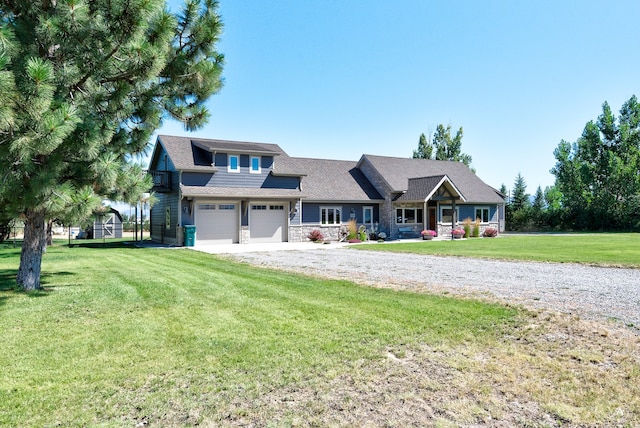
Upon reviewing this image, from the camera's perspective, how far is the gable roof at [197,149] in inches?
843

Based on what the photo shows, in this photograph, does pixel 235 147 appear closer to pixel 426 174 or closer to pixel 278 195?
pixel 278 195

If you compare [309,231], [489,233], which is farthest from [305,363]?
[489,233]

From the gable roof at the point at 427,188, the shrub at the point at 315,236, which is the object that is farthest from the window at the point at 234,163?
the gable roof at the point at 427,188

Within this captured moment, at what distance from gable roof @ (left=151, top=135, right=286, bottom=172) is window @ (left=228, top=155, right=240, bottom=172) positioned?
1.48 feet

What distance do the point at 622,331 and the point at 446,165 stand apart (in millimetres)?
32068

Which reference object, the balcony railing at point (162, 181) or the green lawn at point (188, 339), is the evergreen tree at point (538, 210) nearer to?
the balcony railing at point (162, 181)

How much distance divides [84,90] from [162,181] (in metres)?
16.1

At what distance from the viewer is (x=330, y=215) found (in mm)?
26125

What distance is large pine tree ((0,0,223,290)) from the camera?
17.0 feet

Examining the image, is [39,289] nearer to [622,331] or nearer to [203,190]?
[622,331]

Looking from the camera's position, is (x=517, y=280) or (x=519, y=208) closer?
(x=517, y=280)

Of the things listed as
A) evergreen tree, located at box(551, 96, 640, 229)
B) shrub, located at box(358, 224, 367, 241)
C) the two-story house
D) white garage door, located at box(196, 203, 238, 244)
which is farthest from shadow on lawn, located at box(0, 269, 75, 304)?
evergreen tree, located at box(551, 96, 640, 229)

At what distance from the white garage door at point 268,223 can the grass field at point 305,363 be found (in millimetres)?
16090

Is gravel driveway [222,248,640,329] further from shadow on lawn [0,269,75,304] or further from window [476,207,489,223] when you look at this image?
window [476,207,489,223]
